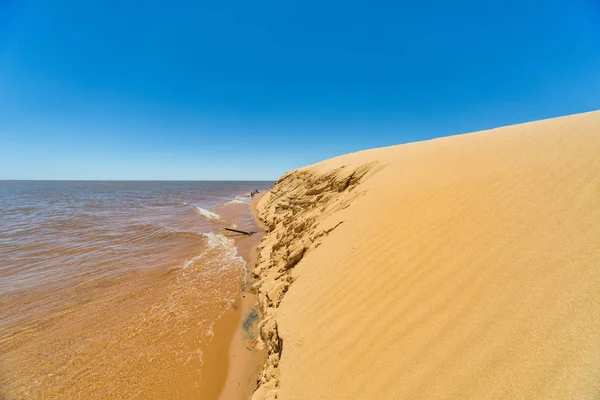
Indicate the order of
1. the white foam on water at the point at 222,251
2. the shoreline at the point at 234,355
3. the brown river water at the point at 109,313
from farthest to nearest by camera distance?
1. the white foam on water at the point at 222,251
2. the brown river water at the point at 109,313
3. the shoreline at the point at 234,355

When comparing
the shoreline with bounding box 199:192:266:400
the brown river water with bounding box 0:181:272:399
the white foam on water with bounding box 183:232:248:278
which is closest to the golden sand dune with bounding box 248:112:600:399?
the shoreline with bounding box 199:192:266:400

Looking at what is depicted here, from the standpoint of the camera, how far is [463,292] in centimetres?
214

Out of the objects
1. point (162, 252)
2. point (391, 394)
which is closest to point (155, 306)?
point (162, 252)

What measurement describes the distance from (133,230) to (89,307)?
26.0 feet

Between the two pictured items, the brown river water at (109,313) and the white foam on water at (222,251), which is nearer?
the brown river water at (109,313)

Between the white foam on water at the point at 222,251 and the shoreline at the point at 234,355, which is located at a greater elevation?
the white foam on water at the point at 222,251

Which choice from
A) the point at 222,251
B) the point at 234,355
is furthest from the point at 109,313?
the point at 222,251

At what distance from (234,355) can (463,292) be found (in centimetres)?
370

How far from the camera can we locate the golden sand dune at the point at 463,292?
156 centimetres

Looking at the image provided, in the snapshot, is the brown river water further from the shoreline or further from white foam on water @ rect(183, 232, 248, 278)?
the shoreline

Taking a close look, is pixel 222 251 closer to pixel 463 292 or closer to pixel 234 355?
pixel 234 355

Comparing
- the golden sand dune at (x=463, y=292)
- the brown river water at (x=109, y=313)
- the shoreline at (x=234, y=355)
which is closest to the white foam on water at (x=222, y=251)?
the brown river water at (x=109, y=313)

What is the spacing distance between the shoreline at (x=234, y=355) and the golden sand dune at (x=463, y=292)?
19.8 inches

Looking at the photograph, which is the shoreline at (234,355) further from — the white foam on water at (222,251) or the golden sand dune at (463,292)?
the white foam on water at (222,251)
